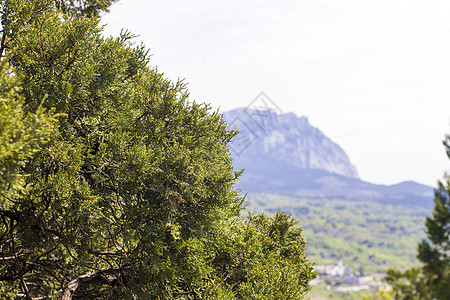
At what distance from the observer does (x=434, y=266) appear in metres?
7.20

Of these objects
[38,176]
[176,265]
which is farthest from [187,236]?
[38,176]

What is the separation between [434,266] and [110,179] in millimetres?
11173

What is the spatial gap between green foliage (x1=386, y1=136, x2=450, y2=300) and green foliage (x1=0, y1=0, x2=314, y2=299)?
888 cm

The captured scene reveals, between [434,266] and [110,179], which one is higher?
Answer: [110,179]

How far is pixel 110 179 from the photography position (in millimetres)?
14586

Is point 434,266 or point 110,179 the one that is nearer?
point 434,266

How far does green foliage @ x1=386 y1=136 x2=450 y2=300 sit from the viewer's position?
21.9 ft

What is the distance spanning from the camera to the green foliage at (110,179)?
42.6 feet

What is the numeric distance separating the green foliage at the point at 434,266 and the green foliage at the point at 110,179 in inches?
350

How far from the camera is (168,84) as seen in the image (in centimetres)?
1866

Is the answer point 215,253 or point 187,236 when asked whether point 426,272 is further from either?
point 215,253

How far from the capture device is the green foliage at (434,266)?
668cm

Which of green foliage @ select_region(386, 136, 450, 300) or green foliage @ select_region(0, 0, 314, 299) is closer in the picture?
green foliage @ select_region(386, 136, 450, 300)

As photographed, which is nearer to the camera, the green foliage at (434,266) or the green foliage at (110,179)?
the green foliage at (434,266)
